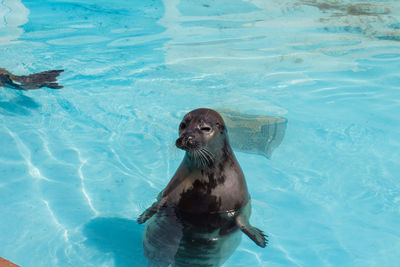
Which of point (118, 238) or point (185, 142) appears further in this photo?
point (118, 238)

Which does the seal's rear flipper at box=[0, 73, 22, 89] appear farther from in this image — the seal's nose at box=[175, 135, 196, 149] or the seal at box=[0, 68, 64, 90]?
the seal's nose at box=[175, 135, 196, 149]

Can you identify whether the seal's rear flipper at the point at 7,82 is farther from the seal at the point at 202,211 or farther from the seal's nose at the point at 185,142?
the seal's nose at the point at 185,142

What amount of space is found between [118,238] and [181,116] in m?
2.35

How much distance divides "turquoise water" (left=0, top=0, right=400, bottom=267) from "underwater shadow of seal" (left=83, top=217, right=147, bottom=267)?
1 cm

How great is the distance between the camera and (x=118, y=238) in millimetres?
3324

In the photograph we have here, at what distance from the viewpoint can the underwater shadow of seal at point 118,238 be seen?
Result: 315cm

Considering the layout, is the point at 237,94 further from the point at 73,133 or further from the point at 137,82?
the point at 73,133

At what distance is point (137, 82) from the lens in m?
6.41

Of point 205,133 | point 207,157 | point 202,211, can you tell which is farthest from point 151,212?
point 205,133

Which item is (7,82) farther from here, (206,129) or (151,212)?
(206,129)

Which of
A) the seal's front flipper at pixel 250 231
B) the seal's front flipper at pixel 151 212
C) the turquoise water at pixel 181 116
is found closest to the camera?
the seal's front flipper at pixel 250 231

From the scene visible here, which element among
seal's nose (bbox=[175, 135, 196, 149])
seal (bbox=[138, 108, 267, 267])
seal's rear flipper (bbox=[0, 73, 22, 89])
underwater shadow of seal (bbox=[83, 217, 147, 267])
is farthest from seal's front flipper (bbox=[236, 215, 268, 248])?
seal's rear flipper (bbox=[0, 73, 22, 89])

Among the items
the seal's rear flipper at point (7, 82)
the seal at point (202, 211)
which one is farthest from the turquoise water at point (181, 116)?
the seal at point (202, 211)

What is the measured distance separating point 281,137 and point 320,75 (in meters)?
2.37
